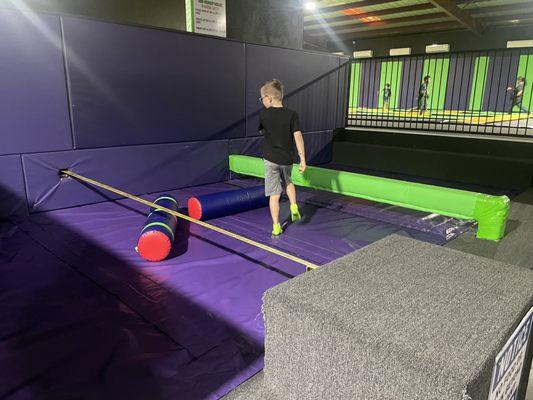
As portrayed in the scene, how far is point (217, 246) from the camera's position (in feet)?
10.6

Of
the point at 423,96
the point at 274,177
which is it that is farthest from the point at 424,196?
the point at 423,96

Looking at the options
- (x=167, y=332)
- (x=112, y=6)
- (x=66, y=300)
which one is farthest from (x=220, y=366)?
(x=112, y=6)

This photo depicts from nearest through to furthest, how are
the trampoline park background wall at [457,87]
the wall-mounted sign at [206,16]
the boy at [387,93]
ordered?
1. the wall-mounted sign at [206,16]
2. the trampoline park background wall at [457,87]
3. the boy at [387,93]

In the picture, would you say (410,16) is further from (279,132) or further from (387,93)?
(279,132)

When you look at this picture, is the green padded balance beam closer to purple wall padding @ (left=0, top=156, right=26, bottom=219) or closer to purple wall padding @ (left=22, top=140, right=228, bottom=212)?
purple wall padding @ (left=22, top=140, right=228, bottom=212)

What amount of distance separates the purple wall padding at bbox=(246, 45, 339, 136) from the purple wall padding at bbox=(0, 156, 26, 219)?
2949 millimetres

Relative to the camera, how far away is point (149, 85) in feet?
15.2

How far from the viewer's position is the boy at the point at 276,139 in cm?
335

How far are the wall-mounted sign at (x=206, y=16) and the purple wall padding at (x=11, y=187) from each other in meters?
3.22

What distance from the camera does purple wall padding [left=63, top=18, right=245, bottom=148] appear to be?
413cm

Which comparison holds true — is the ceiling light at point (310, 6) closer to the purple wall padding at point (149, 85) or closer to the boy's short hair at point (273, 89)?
the purple wall padding at point (149, 85)

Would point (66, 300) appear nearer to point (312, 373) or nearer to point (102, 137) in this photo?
point (312, 373)

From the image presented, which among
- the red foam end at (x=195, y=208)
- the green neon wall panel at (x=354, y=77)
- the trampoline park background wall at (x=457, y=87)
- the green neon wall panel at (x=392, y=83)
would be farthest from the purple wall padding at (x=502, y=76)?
the red foam end at (x=195, y=208)

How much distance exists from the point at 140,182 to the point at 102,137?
0.68 metres
